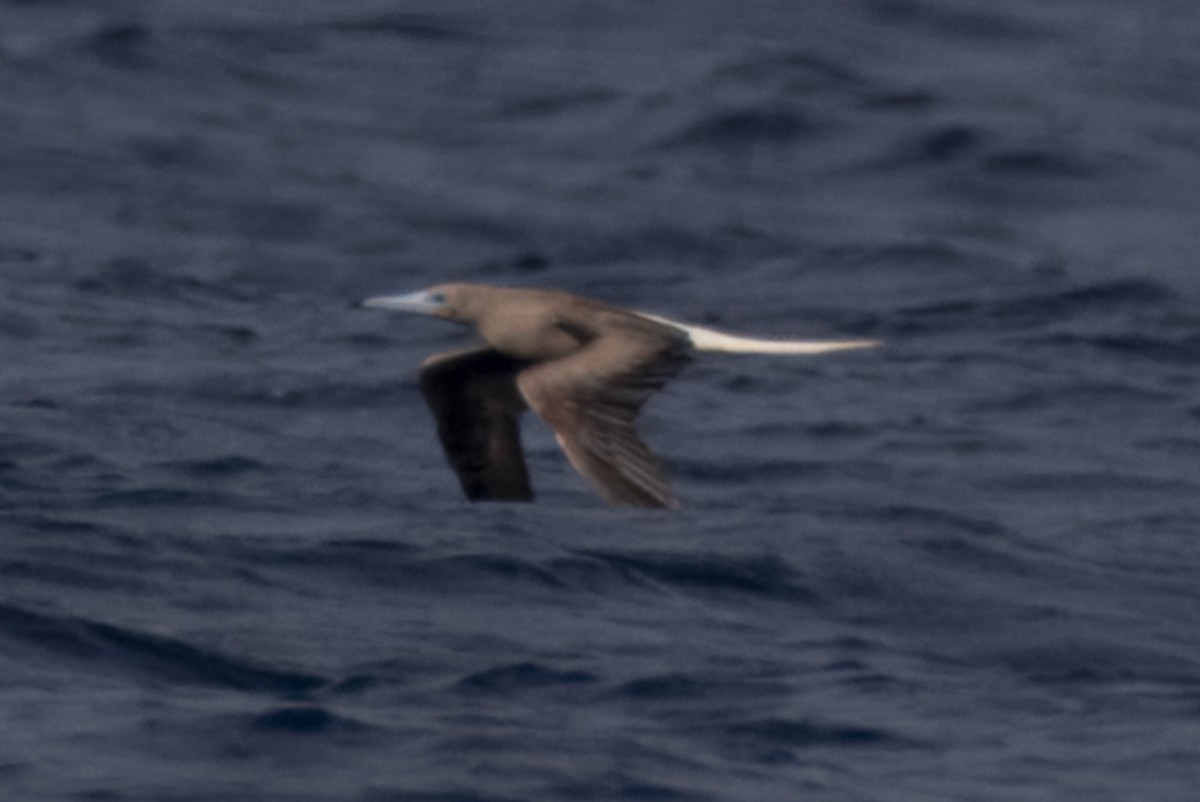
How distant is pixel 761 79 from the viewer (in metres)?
18.8

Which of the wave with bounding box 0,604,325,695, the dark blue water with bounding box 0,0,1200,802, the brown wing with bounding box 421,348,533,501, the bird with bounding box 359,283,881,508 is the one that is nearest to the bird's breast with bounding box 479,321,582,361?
the bird with bounding box 359,283,881,508

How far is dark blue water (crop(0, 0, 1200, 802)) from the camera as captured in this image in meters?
9.23

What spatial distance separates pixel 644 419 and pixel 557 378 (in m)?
0.76

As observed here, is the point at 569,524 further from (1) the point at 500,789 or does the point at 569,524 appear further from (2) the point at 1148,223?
(2) the point at 1148,223

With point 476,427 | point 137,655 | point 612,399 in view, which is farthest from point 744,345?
point 137,655

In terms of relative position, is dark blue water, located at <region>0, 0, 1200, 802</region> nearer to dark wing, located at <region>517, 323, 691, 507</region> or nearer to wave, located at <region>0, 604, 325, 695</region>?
wave, located at <region>0, 604, 325, 695</region>

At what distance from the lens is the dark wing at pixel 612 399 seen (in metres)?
7.80

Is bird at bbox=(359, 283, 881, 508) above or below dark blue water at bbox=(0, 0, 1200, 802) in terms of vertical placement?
above

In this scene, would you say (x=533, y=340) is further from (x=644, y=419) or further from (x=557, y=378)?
(x=644, y=419)

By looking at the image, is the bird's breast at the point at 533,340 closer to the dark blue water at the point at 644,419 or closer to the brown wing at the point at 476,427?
the brown wing at the point at 476,427

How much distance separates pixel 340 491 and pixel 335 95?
686cm

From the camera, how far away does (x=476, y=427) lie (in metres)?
8.70

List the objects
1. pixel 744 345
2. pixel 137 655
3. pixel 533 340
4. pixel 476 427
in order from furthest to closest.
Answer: pixel 137 655
pixel 476 427
pixel 533 340
pixel 744 345

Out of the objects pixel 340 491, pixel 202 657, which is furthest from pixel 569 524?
pixel 202 657
